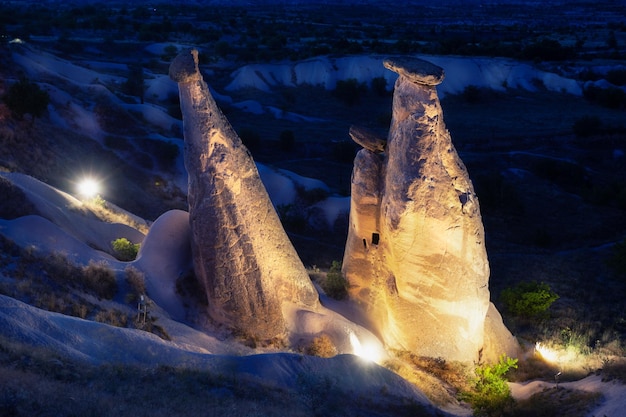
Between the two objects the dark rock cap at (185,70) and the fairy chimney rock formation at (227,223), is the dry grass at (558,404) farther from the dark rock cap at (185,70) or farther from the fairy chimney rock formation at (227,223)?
the dark rock cap at (185,70)

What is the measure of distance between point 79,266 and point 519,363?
28.9 ft

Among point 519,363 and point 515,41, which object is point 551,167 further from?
point 515,41

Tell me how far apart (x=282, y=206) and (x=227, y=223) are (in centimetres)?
1497

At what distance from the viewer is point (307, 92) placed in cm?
5106

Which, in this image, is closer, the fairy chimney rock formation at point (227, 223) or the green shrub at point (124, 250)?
the fairy chimney rock formation at point (227, 223)

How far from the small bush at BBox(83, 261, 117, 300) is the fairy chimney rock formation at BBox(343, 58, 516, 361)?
15.9 ft

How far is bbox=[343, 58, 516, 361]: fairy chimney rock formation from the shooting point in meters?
9.95

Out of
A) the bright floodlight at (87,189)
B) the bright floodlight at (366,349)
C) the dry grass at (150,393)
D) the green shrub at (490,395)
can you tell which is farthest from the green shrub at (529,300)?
the bright floodlight at (87,189)

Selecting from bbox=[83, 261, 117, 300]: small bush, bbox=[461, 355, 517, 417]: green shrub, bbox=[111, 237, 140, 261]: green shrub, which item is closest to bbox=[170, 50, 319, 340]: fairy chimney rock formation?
bbox=[83, 261, 117, 300]: small bush

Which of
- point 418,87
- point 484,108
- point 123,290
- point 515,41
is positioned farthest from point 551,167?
point 515,41

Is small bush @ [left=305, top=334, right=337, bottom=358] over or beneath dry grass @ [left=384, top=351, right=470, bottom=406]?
over

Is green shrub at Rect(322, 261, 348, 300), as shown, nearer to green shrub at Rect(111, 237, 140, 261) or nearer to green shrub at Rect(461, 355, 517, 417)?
green shrub at Rect(461, 355, 517, 417)

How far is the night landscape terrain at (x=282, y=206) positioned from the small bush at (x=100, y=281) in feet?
0.11

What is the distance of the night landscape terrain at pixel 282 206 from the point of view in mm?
7484
